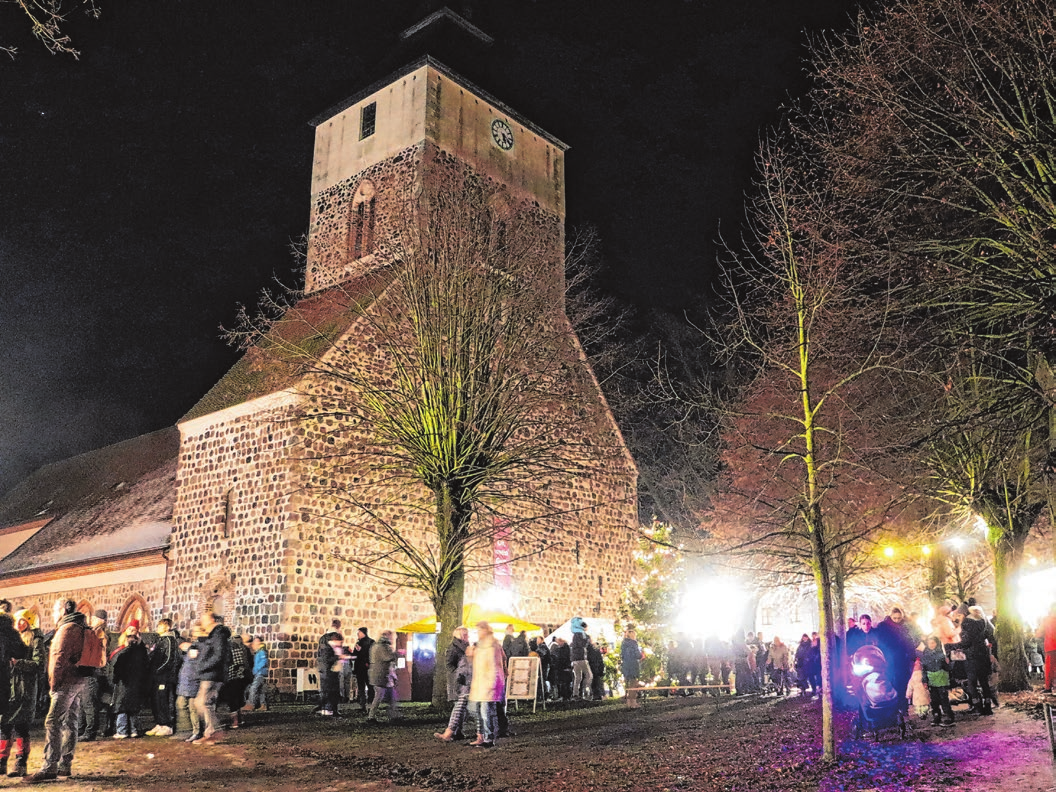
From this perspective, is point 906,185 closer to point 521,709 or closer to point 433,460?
point 433,460

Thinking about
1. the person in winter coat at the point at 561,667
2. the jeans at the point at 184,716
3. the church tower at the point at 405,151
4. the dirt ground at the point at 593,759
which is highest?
the church tower at the point at 405,151

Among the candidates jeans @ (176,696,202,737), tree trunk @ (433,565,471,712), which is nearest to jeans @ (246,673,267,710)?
tree trunk @ (433,565,471,712)

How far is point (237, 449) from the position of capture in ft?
71.8

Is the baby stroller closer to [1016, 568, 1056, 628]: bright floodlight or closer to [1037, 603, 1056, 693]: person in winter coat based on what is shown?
[1037, 603, 1056, 693]: person in winter coat

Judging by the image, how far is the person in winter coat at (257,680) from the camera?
54.6 ft

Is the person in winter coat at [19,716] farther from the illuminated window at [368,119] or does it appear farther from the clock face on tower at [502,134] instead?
the clock face on tower at [502,134]

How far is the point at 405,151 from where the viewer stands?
86.0 ft

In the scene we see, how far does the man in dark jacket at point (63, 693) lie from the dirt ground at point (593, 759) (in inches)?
10.3

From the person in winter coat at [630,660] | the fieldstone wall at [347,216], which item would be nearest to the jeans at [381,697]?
the person in winter coat at [630,660]

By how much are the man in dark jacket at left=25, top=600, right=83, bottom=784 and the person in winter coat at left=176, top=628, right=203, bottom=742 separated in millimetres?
2469

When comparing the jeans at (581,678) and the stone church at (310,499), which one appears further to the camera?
the stone church at (310,499)

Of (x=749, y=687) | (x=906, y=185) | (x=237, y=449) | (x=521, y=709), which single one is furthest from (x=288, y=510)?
(x=906, y=185)

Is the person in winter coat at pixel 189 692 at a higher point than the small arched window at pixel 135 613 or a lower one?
lower

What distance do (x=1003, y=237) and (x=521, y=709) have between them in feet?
37.6
